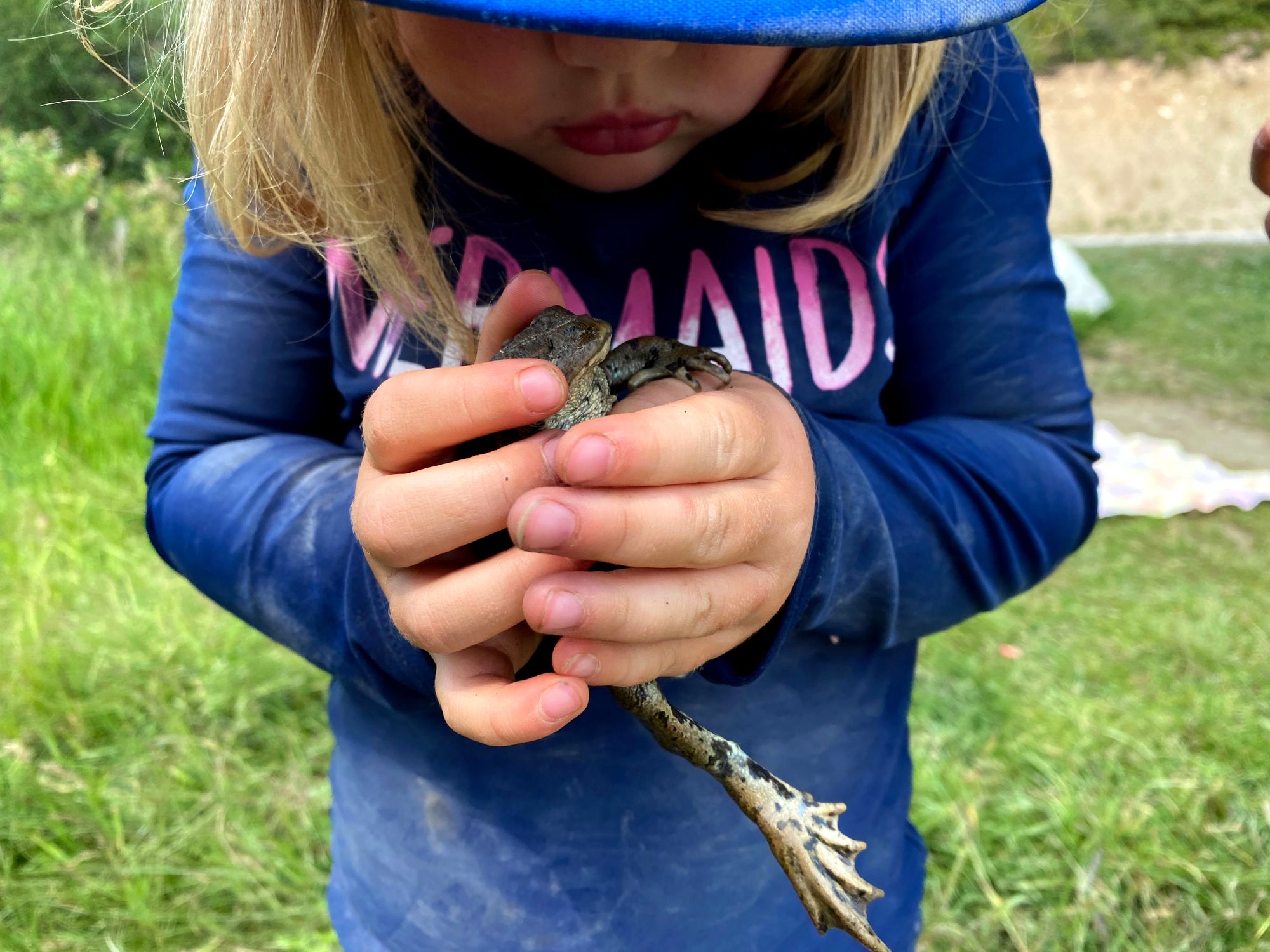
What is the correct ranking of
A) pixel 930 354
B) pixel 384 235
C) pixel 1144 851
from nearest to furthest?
pixel 384 235 < pixel 930 354 < pixel 1144 851

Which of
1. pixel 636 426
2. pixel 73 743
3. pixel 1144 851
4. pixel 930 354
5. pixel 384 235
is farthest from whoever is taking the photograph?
pixel 73 743

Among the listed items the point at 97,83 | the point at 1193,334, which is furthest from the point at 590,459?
the point at 1193,334

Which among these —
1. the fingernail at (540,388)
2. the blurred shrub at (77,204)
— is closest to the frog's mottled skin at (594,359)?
the fingernail at (540,388)

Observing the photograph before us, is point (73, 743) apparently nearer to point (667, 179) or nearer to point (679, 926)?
point (679, 926)

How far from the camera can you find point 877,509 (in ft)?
3.18

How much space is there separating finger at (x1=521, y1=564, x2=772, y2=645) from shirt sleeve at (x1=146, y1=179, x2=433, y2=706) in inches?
12.8

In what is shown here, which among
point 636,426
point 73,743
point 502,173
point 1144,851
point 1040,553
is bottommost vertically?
point 1144,851

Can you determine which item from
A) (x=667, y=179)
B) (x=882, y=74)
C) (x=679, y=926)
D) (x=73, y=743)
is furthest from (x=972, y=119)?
(x=73, y=743)

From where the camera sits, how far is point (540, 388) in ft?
2.14

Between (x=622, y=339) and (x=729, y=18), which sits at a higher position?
(x=729, y=18)

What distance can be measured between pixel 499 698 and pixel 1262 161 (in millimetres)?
1017

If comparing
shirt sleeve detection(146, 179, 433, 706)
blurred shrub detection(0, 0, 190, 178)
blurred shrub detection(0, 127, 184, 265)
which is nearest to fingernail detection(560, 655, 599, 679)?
shirt sleeve detection(146, 179, 433, 706)

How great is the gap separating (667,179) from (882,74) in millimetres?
275

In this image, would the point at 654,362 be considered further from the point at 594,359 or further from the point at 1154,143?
the point at 1154,143
